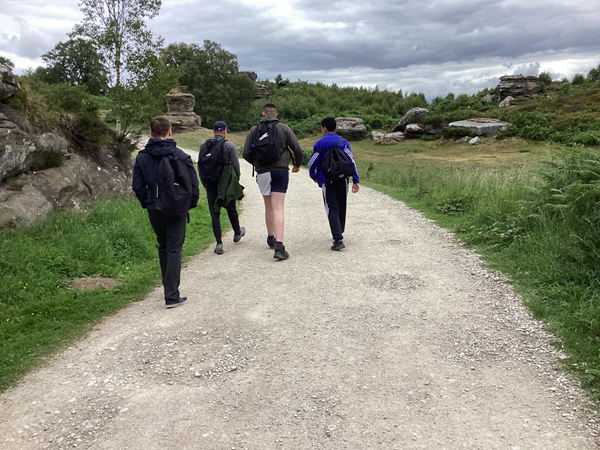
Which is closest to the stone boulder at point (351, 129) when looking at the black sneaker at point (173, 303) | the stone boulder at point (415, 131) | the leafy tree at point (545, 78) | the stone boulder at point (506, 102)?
the stone boulder at point (415, 131)

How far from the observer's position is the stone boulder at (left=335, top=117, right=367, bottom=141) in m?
39.7

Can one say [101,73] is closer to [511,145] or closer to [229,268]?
[229,268]

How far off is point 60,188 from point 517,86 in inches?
1817

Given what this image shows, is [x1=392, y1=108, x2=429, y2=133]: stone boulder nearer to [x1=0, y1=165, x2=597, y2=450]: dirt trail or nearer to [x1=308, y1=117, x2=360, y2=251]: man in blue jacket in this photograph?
[x1=308, y1=117, x2=360, y2=251]: man in blue jacket

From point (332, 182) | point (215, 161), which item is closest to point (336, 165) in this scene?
point (332, 182)

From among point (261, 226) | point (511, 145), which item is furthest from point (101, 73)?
point (511, 145)

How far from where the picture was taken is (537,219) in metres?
6.73

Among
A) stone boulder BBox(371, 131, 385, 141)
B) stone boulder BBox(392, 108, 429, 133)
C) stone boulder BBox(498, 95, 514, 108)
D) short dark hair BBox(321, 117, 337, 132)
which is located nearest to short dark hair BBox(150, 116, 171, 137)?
short dark hair BBox(321, 117, 337, 132)

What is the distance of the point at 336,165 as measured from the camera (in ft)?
22.4

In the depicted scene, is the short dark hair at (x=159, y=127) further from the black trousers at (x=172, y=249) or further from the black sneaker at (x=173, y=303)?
the black sneaker at (x=173, y=303)

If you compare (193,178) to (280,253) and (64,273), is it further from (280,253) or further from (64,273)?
(64,273)

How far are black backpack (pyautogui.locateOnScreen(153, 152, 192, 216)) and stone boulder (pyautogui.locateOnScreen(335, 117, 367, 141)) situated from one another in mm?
35533

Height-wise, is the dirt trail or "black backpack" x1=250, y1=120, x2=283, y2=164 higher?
"black backpack" x1=250, y1=120, x2=283, y2=164

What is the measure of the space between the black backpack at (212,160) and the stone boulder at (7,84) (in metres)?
3.37
